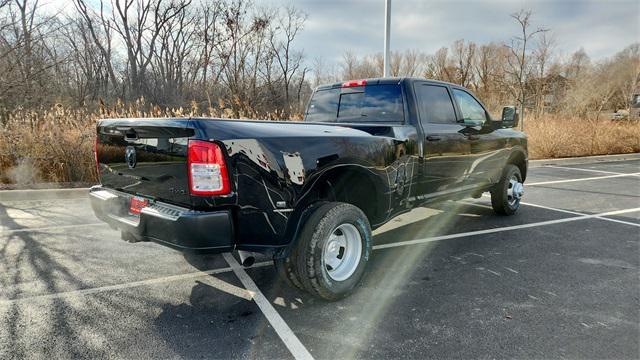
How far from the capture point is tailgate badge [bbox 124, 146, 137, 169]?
3.11 metres

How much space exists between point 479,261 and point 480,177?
1464 mm

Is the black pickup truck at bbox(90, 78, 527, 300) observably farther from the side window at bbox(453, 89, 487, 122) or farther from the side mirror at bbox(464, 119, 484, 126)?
the side window at bbox(453, 89, 487, 122)

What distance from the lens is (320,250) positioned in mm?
2994

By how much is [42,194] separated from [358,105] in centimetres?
621

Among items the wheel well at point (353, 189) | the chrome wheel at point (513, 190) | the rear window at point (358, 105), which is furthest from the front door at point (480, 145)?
the wheel well at point (353, 189)

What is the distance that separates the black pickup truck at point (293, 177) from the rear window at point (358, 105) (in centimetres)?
1

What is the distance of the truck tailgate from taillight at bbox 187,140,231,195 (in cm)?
9

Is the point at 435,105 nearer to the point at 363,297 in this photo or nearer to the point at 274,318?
the point at 363,297

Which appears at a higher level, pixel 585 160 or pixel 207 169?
pixel 207 169

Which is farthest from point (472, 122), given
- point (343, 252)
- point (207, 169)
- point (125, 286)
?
point (125, 286)

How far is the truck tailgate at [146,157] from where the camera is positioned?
2668 millimetres

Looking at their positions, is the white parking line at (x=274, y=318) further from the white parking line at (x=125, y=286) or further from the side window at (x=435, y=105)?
the side window at (x=435, y=105)

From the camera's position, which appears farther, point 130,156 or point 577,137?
point 577,137

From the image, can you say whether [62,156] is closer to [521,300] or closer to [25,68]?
[25,68]
